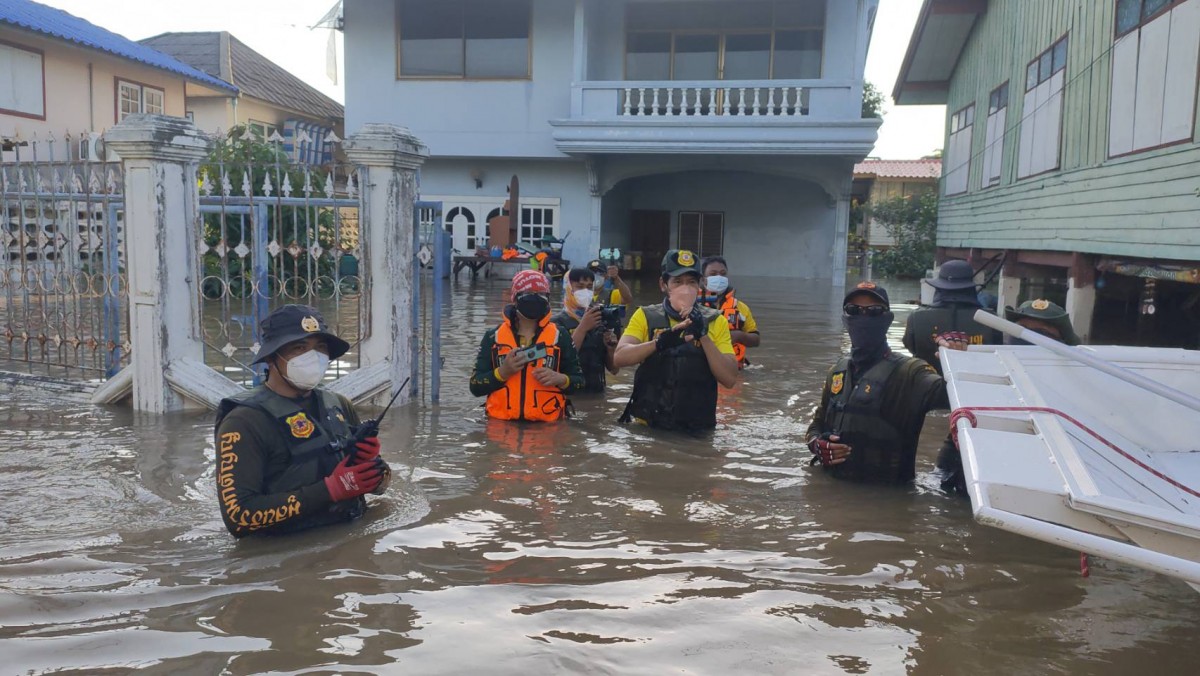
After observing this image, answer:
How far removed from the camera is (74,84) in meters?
21.4

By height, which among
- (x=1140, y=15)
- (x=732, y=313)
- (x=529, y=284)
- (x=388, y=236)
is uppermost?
(x=1140, y=15)

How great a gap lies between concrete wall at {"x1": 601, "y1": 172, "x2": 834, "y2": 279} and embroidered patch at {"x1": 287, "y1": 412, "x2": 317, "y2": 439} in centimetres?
1924

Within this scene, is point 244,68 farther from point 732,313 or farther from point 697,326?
point 697,326

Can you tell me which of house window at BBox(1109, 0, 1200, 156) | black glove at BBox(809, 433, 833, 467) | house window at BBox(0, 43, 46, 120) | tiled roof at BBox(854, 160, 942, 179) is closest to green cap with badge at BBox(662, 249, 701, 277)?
black glove at BBox(809, 433, 833, 467)

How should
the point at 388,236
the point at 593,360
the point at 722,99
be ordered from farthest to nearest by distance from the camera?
the point at 722,99
the point at 593,360
the point at 388,236

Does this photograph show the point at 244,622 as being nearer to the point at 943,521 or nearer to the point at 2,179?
the point at 943,521

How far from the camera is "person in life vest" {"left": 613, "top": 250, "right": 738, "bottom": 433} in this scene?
5969 mm

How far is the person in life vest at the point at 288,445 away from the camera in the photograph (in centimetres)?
375

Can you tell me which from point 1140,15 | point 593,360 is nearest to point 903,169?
point 1140,15

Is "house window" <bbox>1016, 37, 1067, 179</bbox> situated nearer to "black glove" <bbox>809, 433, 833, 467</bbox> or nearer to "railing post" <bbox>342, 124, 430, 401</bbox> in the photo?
"black glove" <bbox>809, 433, 833, 467</bbox>

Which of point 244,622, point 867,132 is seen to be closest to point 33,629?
point 244,622

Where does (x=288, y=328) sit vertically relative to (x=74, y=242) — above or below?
below

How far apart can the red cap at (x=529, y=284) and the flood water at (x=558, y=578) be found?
3.45 feet

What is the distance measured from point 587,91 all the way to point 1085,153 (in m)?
11.3
